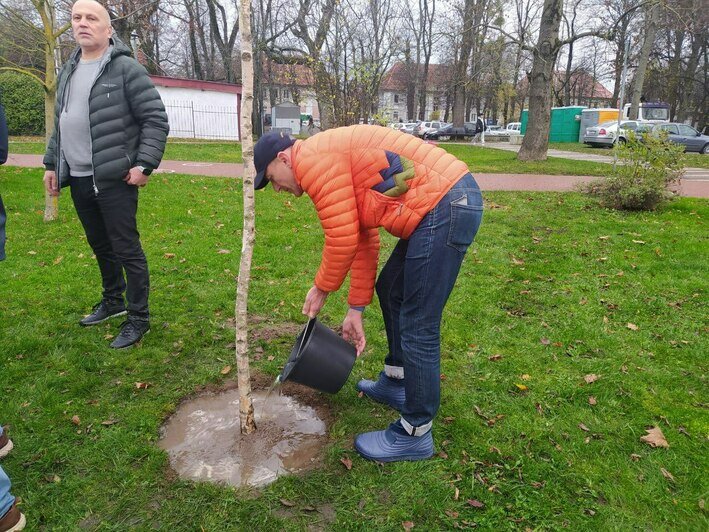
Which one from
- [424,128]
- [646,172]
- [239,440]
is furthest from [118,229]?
[424,128]

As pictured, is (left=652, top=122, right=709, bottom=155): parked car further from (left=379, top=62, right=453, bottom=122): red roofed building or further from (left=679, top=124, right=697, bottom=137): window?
(left=379, top=62, right=453, bottom=122): red roofed building

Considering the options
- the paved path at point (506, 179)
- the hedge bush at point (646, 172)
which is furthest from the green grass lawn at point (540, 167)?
the hedge bush at point (646, 172)

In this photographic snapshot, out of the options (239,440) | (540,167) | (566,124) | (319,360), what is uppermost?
(566,124)

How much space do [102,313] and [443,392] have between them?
106 inches

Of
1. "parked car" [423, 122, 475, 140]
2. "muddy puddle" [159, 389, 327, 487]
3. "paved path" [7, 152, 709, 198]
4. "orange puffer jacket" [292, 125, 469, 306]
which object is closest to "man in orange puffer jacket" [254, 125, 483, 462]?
"orange puffer jacket" [292, 125, 469, 306]

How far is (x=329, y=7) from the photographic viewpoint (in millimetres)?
18531

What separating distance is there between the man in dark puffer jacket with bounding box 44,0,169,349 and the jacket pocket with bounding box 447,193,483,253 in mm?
2253

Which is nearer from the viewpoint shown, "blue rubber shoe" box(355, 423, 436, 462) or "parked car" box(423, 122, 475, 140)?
"blue rubber shoe" box(355, 423, 436, 462)

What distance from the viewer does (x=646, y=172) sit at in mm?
8023

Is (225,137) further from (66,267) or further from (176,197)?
(66,267)

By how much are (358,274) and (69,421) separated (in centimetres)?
179

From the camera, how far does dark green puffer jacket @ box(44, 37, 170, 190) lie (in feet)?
11.0

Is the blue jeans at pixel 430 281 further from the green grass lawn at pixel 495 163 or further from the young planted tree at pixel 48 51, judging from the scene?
the green grass lawn at pixel 495 163

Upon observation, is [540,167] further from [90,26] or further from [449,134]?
[449,134]
